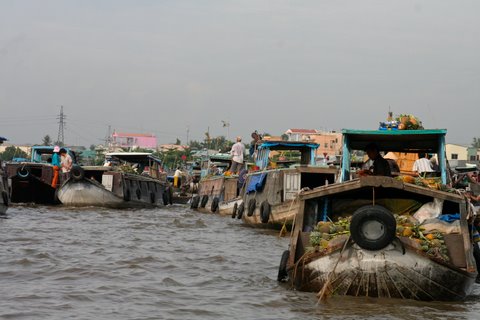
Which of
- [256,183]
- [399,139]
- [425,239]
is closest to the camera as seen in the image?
[425,239]

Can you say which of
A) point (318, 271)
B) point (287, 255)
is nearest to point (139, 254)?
point (287, 255)

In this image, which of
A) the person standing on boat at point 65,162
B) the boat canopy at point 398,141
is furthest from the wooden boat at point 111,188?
the boat canopy at point 398,141

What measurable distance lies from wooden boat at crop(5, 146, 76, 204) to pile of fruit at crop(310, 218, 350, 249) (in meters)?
14.9

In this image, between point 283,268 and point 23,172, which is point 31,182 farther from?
point 283,268

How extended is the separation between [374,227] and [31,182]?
1685 cm

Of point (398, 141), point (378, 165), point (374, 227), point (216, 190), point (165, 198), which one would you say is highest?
point (398, 141)

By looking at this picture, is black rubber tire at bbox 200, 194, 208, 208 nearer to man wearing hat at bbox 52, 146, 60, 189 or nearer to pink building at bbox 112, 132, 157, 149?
man wearing hat at bbox 52, 146, 60, 189

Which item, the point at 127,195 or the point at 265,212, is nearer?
the point at 265,212

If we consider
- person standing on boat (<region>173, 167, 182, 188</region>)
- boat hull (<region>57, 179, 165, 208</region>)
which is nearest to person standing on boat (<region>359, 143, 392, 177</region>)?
boat hull (<region>57, 179, 165, 208</region>)

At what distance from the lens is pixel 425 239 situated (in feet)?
25.0

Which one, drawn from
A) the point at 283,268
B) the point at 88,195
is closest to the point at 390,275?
the point at 283,268

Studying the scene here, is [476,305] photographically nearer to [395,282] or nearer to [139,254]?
[395,282]

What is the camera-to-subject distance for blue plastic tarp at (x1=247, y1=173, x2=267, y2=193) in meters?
16.4

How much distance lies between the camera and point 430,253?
7.51m
